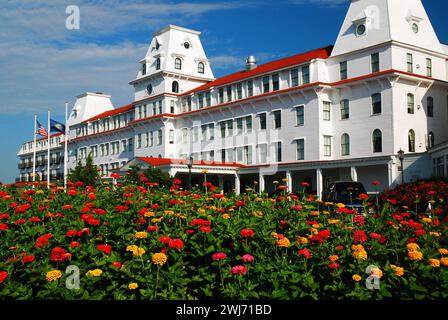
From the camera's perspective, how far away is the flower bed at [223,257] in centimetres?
493

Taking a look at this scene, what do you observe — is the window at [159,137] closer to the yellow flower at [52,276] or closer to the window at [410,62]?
the window at [410,62]

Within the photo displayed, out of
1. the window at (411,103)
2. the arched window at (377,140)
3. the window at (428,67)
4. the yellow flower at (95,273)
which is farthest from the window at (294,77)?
the yellow flower at (95,273)

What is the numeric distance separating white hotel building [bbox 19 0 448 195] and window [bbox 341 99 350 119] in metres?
0.09

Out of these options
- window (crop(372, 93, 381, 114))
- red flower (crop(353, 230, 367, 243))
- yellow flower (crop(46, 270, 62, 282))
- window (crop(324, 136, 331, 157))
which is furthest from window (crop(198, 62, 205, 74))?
yellow flower (crop(46, 270, 62, 282))

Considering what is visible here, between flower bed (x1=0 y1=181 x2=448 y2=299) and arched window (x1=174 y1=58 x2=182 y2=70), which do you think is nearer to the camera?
flower bed (x1=0 y1=181 x2=448 y2=299)

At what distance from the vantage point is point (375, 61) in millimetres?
36625

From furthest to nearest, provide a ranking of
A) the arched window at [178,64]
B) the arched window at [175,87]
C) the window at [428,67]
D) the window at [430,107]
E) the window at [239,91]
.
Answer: the arched window at [178,64], the arched window at [175,87], the window at [239,91], the window at [428,67], the window at [430,107]

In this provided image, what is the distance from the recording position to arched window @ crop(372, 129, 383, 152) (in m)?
35.4

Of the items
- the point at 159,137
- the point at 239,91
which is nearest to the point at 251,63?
the point at 239,91

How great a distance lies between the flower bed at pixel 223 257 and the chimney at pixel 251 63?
44.0 metres

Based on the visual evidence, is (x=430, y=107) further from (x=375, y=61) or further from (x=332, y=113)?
(x=332, y=113)

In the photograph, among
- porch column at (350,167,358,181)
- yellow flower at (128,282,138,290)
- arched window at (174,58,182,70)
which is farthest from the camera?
arched window at (174,58,182,70)

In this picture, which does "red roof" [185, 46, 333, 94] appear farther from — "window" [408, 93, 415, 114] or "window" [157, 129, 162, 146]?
"window" [408, 93, 415, 114]
